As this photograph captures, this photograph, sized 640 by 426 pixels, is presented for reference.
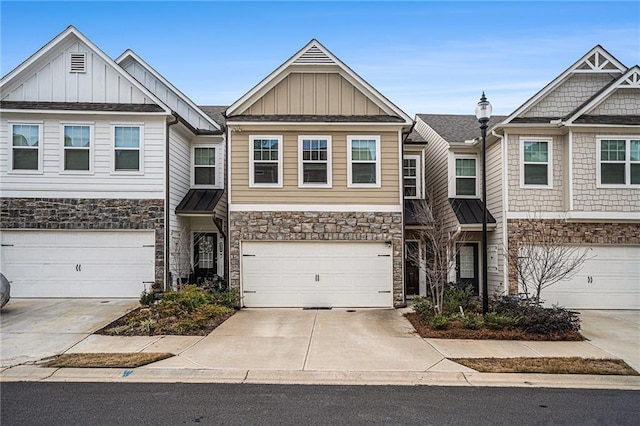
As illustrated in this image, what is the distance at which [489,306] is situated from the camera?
12188 millimetres

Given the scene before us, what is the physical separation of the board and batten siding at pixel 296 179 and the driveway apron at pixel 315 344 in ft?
11.5

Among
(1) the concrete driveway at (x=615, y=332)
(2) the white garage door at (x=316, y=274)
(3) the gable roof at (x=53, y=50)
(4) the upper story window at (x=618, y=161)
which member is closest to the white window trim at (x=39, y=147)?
(3) the gable roof at (x=53, y=50)

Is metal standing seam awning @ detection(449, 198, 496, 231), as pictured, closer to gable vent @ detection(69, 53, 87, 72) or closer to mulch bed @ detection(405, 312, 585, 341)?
mulch bed @ detection(405, 312, 585, 341)

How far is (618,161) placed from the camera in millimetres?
13719

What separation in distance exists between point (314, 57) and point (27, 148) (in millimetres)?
9151

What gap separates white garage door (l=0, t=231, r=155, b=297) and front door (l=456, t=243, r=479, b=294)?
33.7ft

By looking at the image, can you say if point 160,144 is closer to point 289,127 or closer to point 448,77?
point 289,127

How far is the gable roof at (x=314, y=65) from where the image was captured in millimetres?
14053

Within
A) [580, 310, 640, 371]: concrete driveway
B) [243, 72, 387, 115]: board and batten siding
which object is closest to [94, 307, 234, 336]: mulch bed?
[243, 72, 387, 115]: board and batten siding

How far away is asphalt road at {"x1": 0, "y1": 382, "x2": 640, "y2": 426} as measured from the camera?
5.79 m

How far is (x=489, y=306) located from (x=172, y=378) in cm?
840

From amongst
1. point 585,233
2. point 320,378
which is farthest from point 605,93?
point 320,378

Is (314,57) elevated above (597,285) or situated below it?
above

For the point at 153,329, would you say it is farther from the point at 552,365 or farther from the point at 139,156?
the point at 552,365
